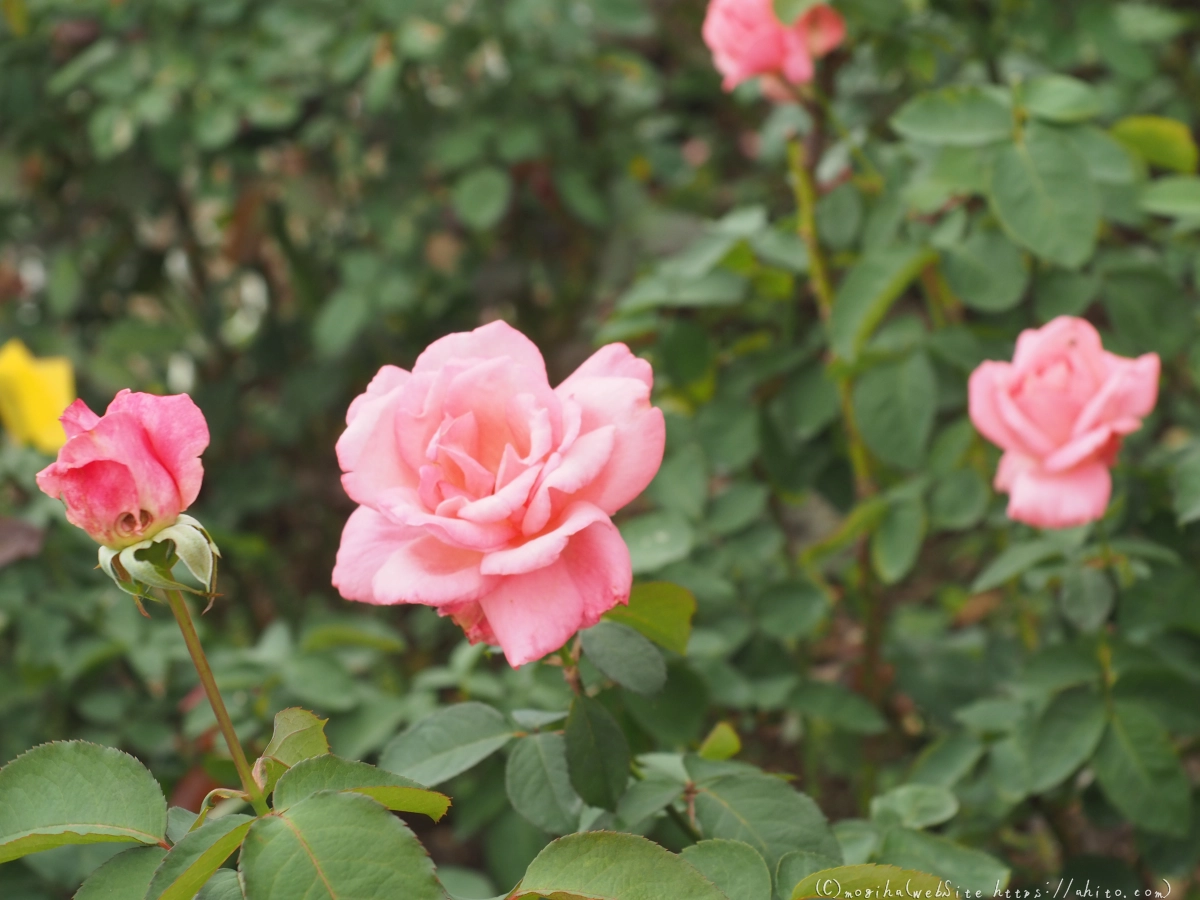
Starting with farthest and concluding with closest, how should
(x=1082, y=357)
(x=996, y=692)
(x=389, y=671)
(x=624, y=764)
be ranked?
(x=389, y=671), (x=996, y=692), (x=1082, y=357), (x=624, y=764)

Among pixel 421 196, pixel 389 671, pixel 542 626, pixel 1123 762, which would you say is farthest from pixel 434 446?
pixel 421 196

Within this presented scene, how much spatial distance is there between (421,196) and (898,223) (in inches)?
40.5

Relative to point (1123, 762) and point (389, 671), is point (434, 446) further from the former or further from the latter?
point (389, 671)

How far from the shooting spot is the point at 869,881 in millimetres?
565

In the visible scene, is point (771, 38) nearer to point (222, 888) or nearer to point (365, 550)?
point (365, 550)

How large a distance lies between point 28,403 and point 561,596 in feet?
3.68

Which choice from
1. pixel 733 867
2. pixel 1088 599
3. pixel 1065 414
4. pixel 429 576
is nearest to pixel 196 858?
pixel 429 576

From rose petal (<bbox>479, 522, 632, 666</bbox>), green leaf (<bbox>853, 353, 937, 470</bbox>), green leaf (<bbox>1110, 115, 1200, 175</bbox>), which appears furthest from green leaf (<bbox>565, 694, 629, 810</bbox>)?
green leaf (<bbox>1110, 115, 1200, 175</bbox>)

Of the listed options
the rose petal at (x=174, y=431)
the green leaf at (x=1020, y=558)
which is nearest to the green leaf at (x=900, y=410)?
the green leaf at (x=1020, y=558)

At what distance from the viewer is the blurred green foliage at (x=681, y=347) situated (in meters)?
1.03

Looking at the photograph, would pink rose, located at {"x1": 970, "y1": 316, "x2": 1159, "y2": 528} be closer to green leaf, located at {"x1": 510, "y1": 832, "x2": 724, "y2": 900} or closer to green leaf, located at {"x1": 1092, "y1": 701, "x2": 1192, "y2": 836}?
green leaf, located at {"x1": 1092, "y1": 701, "x2": 1192, "y2": 836}

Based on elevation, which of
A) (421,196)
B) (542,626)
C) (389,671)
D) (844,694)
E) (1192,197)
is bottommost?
(389,671)

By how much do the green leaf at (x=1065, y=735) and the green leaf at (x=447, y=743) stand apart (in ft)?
1.64

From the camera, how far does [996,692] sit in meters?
1.29
